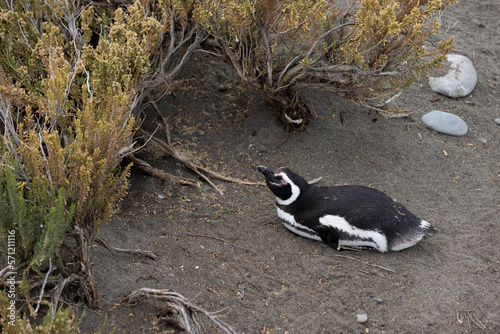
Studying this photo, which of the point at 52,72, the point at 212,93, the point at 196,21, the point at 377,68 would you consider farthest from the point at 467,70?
the point at 52,72

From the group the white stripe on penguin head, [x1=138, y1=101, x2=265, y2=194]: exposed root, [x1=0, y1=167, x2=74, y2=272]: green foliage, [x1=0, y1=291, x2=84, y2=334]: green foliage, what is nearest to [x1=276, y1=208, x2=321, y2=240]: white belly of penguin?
the white stripe on penguin head

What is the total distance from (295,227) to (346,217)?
463 mm

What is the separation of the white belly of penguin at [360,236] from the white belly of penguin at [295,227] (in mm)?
192

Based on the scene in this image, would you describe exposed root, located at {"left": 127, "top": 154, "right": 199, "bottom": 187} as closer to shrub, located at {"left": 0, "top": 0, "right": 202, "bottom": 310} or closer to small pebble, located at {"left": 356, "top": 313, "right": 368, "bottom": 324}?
shrub, located at {"left": 0, "top": 0, "right": 202, "bottom": 310}

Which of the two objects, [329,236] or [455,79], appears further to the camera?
[455,79]

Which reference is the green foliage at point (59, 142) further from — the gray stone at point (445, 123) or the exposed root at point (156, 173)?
the gray stone at point (445, 123)

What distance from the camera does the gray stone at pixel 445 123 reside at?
6.34 m

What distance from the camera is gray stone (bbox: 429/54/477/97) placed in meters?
6.94

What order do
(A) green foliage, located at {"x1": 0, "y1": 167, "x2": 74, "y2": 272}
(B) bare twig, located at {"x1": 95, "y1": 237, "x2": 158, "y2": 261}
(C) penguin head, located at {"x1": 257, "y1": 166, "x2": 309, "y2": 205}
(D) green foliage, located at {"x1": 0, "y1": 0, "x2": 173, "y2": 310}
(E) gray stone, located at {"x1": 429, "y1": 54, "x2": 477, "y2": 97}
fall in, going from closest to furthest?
(A) green foliage, located at {"x1": 0, "y1": 167, "x2": 74, "y2": 272} < (D) green foliage, located at {"x1": 0, "y1": 0, "x2": 173, "y2": 310} < (B) bare twig, located at {"x1": 95, "y1": 237, "x2": 158, "y2": 261} < (C) penguin head, located at {"x1": 257, "y1": 166, "x2": 309, "y2": 205} < (E) gray stone, located at {"x1": 429, "y1": 54, "x2": 477, "y2": 97}

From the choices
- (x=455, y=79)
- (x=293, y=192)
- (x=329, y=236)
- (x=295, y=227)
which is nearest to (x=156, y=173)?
(x=293, y=192)

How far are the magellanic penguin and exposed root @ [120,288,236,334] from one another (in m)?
1.39

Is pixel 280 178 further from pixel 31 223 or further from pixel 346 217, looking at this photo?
pixel 31 223

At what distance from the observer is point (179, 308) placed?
3.13m

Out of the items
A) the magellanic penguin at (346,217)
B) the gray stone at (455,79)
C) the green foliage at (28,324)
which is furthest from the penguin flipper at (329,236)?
the gray stone at (455,79)
